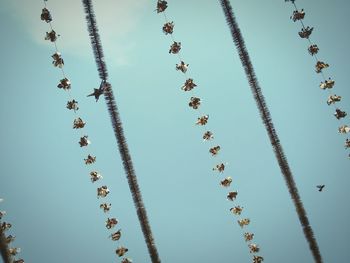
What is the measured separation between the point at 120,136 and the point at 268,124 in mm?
3051

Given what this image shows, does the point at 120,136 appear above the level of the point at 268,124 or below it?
above

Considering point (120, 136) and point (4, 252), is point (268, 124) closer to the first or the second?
point (120, 136)

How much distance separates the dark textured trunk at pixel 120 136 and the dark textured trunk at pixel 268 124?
2.70 m

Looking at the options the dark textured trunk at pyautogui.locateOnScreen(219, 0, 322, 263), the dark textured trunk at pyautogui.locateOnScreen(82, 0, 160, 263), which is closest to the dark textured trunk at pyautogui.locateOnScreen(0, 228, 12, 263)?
the dark textured trunk at pyautogui.locateOnScreen(82, 0, 160, 263)

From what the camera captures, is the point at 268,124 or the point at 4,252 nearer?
the point at 268,124

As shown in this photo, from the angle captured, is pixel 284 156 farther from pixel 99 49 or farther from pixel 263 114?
pixel 99 49

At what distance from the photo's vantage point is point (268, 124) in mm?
6922

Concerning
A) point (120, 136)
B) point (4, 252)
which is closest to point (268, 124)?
point (120, 136)

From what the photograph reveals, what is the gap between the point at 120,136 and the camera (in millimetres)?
6883

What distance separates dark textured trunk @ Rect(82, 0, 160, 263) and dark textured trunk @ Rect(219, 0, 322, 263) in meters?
2.70

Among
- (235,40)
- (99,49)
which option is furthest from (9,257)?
(235,40)

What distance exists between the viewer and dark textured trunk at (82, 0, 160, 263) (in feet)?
22.4

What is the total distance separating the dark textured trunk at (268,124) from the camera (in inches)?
269

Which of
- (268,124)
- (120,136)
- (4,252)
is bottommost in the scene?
(4,252)
